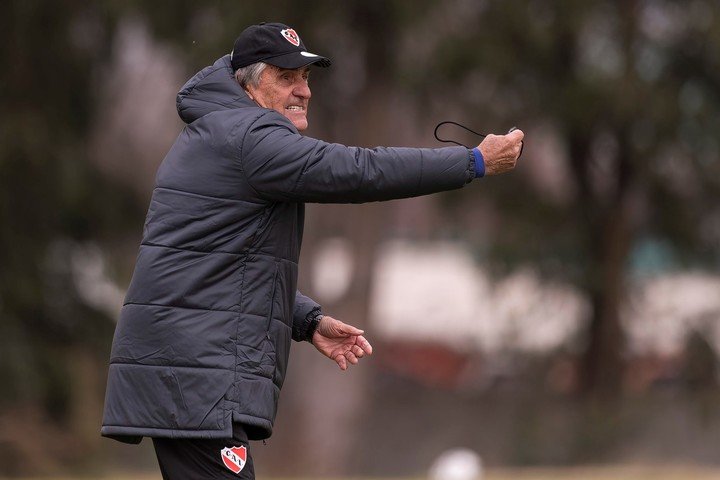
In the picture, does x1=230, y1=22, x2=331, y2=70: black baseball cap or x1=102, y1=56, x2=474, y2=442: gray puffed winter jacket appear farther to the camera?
x1=230, y1=22, x2=331, y2=70: black baseball cap

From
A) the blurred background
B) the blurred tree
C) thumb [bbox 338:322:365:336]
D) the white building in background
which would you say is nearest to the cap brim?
thumb [bbox 338:322:365:336]

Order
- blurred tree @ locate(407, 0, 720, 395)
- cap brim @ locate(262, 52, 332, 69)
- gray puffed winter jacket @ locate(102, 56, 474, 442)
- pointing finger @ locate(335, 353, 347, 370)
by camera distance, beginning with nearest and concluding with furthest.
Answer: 1. gray puffed winter jacket @ locate(102, 56, 474, 442)
2. cap brim @ locate(262, 52, 332, 69)
3. pointing finger @ locate(335, 353, 347, 370)
4. blurred tree @ locate(407, 0, 720, 395)

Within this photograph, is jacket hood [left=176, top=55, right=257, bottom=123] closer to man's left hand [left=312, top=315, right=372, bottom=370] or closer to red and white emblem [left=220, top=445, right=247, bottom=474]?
man's left hand [left=312, top=315, right=372, bottom=370]

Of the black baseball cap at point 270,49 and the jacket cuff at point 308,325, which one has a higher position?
the black baseball cap at point 270,49

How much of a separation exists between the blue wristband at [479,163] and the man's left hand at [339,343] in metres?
0.79

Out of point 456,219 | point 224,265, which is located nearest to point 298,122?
point 224,265

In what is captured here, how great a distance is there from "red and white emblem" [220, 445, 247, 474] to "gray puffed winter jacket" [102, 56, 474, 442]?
3.9 inches

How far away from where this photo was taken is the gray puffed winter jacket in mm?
4266

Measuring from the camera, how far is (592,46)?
1736cm

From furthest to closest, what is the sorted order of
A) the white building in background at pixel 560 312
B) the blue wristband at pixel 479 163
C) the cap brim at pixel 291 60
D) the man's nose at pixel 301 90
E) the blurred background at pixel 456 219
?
the white building in background at pixel 560 312 < the blurred background at pixel 456 219 < the man's nose at pixel 301 90 < the cap brim at pixel 291 60 < the blue wristband at pixel 479 163

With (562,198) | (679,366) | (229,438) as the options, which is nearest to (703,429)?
(679,366)

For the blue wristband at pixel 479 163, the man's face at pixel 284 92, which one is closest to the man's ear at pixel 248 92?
the man's face at pixel 284 92

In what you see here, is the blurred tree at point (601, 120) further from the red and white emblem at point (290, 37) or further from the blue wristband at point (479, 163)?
the blue wristband at point (479, 163)

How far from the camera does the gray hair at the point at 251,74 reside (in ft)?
15.0
